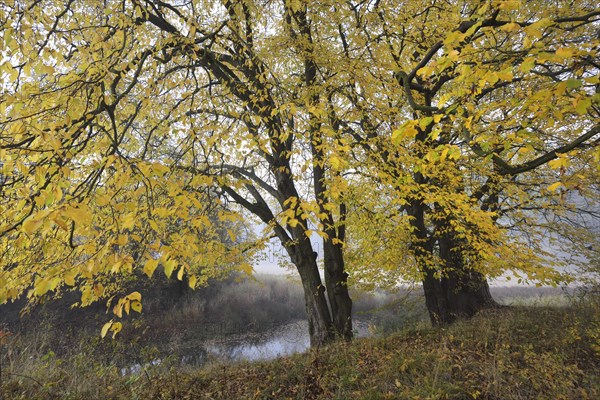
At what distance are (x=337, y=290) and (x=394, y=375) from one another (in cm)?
355

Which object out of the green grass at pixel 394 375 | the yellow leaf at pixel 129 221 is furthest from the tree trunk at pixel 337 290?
the yellow leaf at pixel 129 221

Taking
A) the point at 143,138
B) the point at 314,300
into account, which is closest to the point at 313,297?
the point at 314,300

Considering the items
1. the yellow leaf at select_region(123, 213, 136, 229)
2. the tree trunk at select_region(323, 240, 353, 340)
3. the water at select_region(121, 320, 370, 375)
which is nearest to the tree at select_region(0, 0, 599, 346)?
the tree trunk at select_region(323, 240, 353, 340)

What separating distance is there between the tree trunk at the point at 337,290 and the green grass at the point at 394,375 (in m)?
1.69

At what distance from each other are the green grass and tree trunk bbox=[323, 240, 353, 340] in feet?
5.53

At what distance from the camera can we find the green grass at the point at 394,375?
4254 millimetres

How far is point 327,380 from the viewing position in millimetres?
4859

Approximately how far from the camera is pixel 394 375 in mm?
4789

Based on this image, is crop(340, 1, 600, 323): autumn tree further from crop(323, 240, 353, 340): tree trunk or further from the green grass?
crop(323, 240, 353, 340): tree trunk

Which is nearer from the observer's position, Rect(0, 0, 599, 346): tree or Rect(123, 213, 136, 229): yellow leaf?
Rect(123, 213, 136, 229): yellow leaf

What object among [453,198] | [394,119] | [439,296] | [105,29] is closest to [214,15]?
[105,29]

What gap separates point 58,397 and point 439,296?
28.1ft

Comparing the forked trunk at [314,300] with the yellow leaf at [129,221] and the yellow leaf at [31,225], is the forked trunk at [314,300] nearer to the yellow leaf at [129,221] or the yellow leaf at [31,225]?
the yellow leaf at [129,221]

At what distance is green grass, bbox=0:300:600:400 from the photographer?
14.0 feet
